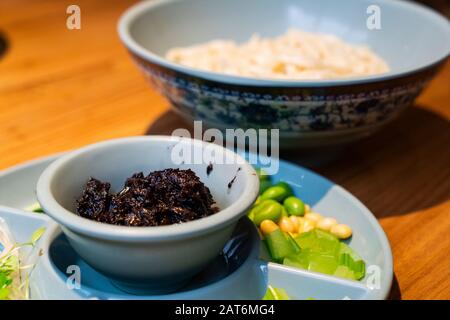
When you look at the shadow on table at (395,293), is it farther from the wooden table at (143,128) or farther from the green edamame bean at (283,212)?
the green edamame bean at (283,212)

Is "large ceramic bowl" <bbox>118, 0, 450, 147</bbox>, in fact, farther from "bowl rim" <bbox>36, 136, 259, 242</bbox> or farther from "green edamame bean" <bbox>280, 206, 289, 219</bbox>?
"bowl rim" <bbox>36, 136, 259, 242</bbox>

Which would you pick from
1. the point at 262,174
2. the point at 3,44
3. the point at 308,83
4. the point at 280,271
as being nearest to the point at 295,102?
the point at 308,83

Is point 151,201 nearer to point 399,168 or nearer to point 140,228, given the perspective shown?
point 140,228

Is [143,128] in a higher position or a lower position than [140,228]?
lower

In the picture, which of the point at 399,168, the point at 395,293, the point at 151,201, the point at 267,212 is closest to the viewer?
the point at 151,201

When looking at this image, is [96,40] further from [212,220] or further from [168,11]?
[212,220]

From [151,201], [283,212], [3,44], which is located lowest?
[3,44]
